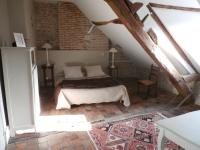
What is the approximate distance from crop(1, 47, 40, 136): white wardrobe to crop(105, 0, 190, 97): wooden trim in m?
1.48

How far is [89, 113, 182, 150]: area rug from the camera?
8.04ft

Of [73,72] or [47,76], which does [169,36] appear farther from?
[47,76]

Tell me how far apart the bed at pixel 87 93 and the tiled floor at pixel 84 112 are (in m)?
0.14

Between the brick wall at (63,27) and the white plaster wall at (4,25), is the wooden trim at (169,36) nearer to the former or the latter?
the white plaster wall at (4,25)

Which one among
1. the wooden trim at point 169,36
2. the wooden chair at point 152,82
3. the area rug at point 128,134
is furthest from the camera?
the wooden chair at point 152,82

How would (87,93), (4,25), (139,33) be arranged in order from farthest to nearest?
(87,93)
(139,33)
(4,25)

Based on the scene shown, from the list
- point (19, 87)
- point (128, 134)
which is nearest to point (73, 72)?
point (19, 87)

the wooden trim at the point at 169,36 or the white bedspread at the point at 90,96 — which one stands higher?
the wooden trim at the point at 169,36

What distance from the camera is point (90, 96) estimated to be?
12.2 feet

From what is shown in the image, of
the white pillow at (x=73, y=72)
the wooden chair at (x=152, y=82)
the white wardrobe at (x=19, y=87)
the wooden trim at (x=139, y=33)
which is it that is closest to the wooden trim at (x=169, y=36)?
the wooden trim at (x=139, y=33)

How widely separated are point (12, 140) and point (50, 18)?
3583mm

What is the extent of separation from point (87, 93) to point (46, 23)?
8.60 ft

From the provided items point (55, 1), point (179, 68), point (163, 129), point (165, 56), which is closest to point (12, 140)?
point (163, 129)

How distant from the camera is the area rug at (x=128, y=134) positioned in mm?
2450
